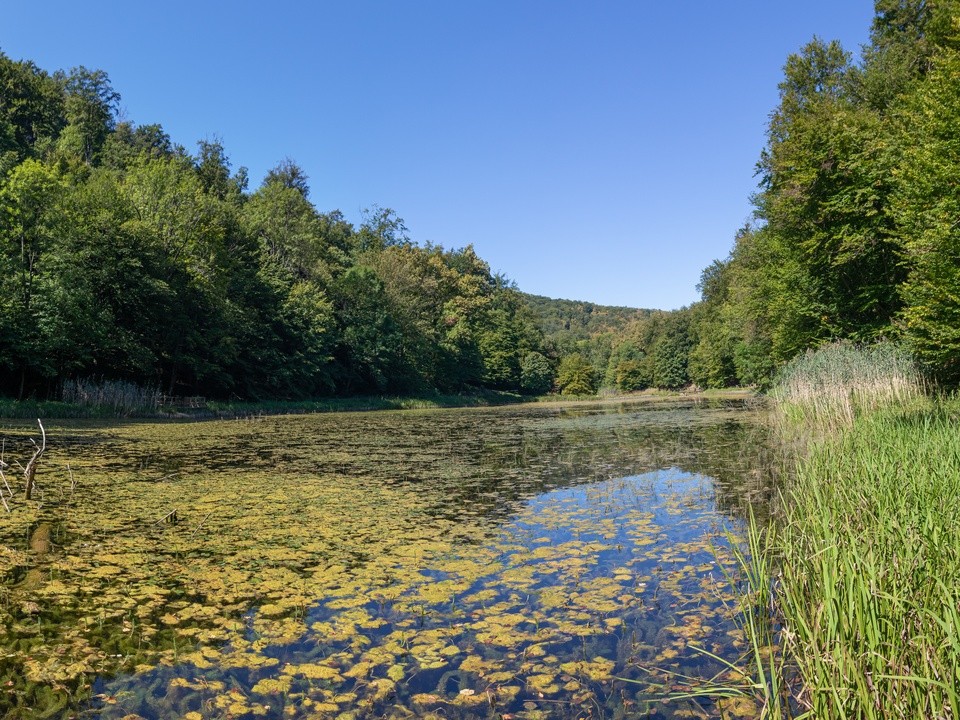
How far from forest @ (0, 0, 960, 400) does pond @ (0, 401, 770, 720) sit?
28.6 ft

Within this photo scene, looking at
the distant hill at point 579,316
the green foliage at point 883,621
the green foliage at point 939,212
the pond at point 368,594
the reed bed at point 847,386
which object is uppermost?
the distant hill at point 579,316

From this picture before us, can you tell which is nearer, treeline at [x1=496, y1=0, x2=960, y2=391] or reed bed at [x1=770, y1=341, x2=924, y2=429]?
treeline at [x1=496, y1=0, x2=960, y2=391]

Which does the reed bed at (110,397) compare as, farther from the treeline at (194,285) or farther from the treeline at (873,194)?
the treeline at (873,194)

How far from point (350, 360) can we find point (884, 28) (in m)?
39.2

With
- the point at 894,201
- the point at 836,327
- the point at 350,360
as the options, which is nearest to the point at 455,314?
the point at 350,360

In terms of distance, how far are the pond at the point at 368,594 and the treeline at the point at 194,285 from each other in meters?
19.4

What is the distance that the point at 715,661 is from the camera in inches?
150

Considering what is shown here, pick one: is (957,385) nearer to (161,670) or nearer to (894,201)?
(894,201)

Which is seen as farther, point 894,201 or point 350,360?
point 350,360

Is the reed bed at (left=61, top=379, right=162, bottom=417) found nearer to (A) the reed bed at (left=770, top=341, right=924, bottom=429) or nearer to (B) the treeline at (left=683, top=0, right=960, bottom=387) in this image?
(A) the reed bed at (left=770, top=341, right=924, bottom=429)

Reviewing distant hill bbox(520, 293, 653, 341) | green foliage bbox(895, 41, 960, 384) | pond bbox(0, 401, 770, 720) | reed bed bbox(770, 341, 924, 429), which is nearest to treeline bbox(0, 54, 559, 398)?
pond bbox(0, 401, 770, 720)

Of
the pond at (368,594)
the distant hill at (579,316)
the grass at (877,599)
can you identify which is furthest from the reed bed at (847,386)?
the distant hill at (579,316)

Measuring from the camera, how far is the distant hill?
477ft

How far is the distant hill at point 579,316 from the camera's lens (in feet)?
477
